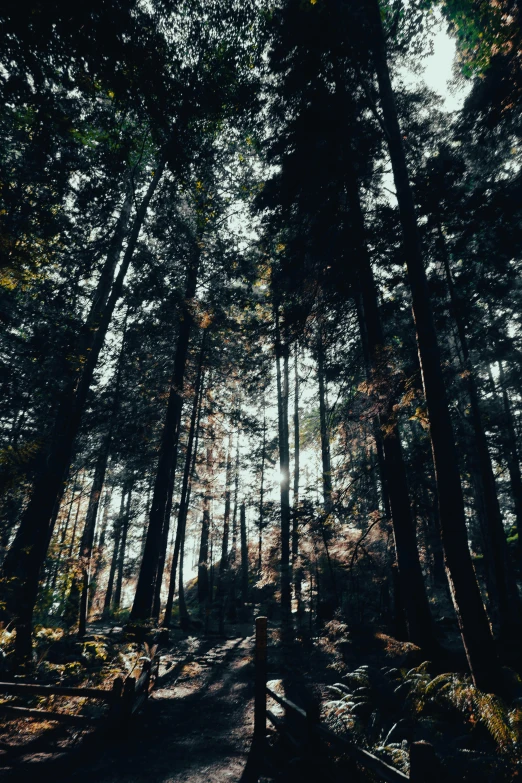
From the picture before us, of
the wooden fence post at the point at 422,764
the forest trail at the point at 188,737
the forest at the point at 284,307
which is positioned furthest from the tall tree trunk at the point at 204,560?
the wooden fence post at the point at 422,764

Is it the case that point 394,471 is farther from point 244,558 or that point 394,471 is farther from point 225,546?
point 244,558

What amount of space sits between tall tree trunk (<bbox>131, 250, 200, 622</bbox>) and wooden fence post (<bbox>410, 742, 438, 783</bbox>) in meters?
12.7

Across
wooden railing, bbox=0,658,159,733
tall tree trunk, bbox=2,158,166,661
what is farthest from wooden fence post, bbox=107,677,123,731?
tall tree trunk, bbox=2,158,166,661

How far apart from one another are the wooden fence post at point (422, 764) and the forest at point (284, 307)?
73 cm

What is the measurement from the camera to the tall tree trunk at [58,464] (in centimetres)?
883

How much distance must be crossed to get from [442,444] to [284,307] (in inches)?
272

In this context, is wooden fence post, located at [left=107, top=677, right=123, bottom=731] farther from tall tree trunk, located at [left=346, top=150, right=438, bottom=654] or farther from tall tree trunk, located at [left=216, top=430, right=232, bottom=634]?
tall tree trunk, located at [left=216, top=430, right=232, bottom=634]

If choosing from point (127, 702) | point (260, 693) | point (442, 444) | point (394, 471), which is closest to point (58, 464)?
point (127, 702)

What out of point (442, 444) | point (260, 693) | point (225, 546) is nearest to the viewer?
point (260, 693)

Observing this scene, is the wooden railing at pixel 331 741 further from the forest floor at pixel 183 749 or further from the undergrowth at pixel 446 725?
the undergrowth at pixel 446 725

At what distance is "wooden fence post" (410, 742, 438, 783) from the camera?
8.82 ft

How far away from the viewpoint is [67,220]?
40.9 feet

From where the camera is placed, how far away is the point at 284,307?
11.8 metres

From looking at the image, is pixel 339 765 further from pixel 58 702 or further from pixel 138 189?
pixel 138 189
